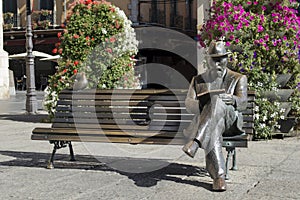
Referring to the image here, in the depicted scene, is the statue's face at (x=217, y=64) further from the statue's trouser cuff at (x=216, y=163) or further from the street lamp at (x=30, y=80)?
the street lamp at (x=30, y=80)

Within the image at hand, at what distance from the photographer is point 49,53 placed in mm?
30172

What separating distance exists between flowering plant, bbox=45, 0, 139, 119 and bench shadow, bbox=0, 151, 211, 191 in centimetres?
303

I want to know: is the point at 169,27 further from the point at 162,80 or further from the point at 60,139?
the point at 60,139

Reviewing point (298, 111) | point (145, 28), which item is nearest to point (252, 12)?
point (298, 111)

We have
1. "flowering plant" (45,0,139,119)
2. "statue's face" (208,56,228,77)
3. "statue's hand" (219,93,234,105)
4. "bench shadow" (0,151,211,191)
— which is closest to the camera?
"statue's hand" (219,93,234,105)

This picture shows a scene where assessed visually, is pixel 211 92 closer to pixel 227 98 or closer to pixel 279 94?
pixel 227 98

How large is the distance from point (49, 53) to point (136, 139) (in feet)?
85.5

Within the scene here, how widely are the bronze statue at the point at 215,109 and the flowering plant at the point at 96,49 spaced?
471 centimetres

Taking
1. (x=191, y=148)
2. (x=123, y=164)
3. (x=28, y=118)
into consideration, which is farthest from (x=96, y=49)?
(x=191, y=148)

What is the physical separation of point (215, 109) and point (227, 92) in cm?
29

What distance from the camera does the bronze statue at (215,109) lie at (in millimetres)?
4418

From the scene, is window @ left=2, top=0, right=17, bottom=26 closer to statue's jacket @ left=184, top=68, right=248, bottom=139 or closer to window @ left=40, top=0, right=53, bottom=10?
window @ left=40, top=0, right=53, bottom=10

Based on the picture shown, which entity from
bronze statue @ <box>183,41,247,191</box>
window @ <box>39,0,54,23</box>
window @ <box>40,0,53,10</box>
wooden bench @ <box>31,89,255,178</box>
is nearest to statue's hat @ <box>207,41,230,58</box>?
bronze statue @ <box>183,41,247,191</box>

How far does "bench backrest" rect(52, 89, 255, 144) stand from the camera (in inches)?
213
